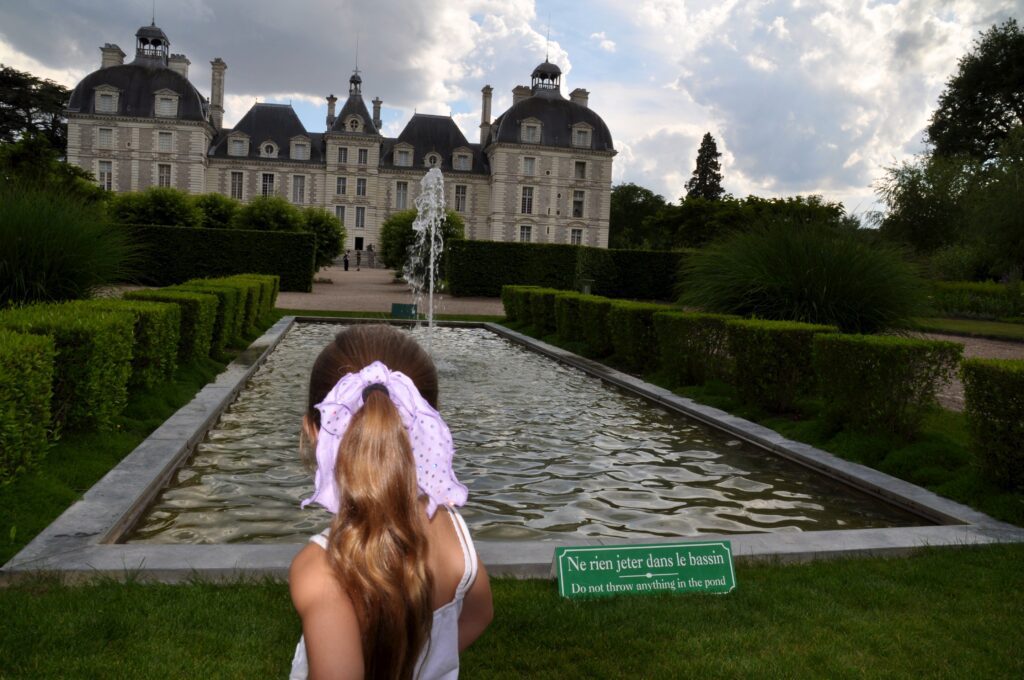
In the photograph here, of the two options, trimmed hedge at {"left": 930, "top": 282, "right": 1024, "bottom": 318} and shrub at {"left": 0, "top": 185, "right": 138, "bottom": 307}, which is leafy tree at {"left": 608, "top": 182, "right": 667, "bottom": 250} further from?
shrub at {"left": 0, "top": 185, "right": 138, "bottom": 307}

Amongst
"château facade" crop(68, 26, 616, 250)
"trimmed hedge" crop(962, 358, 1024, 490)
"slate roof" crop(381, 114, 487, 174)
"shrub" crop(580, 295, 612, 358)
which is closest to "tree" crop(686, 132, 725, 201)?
"château facade" crop(68, 26, 616, 250)

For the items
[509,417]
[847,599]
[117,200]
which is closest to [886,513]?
[847,599]

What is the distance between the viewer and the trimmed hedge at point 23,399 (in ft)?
13.5

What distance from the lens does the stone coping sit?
3.54 m

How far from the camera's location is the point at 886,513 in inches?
204

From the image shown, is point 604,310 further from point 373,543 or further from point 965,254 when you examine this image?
point 965,254

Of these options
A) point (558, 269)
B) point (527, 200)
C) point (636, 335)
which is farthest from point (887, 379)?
point (527, 200)

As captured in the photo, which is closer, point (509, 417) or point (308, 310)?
point (509, 417)

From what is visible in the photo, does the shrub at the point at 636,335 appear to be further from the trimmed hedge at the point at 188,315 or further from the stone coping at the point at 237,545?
the trimmed hedge at the point at 188,315

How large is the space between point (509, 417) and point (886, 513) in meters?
3.64

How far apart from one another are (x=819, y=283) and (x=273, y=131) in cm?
5365

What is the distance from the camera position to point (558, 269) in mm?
27672

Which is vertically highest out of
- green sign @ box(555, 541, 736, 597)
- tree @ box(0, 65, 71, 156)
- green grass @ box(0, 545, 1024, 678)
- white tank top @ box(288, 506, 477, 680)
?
tree @ box(0, 65, 71, 156)

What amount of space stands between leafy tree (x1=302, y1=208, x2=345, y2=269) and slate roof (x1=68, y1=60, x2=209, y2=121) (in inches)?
1036
